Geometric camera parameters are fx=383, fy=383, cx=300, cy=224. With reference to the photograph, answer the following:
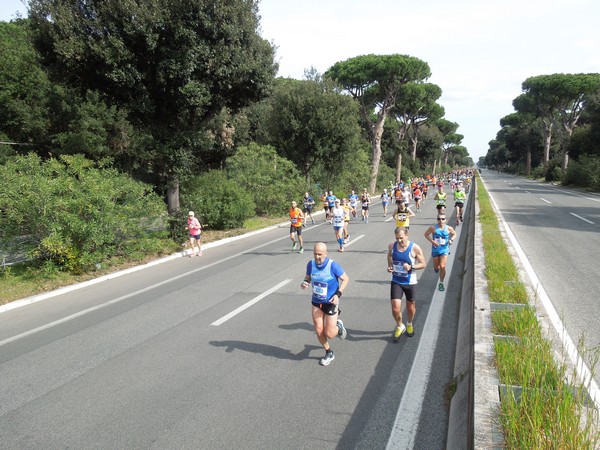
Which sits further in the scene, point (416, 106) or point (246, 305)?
point (416, 106)

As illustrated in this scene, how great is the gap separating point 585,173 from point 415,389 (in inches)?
1654

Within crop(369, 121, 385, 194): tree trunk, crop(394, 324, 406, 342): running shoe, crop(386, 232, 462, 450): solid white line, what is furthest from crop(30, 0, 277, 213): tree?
crop(369, 121, 385, 194): tree trunk

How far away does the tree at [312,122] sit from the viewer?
83.9 ft

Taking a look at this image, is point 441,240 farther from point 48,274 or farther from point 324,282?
point 48,274

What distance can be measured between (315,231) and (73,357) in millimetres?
12462

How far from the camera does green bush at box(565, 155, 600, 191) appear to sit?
109 feet

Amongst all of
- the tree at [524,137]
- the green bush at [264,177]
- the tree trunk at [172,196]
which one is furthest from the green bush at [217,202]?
the tree at [524,137]

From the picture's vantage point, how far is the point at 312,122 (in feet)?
84.1

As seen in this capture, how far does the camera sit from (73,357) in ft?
17.5

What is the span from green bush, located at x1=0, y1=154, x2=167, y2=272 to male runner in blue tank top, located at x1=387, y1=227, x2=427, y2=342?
301 inches

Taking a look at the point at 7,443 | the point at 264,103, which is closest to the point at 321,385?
the point at 7,443

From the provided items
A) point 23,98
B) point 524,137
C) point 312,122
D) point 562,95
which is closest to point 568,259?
point 312,122

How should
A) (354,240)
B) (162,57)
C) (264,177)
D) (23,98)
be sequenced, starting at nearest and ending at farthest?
1. (162,57)
2. (354,240)
3. (264,177)
4. (23,98)

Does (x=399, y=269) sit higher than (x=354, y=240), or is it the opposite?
(x=399, y=269)
